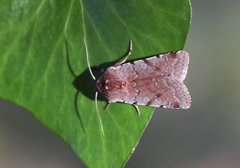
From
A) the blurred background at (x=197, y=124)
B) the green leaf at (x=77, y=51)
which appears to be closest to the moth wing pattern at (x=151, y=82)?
the green leaf at (x=77, y=51)

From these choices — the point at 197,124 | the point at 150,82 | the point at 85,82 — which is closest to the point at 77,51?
the point at 85,82

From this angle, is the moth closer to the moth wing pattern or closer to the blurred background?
the moth wing pattern

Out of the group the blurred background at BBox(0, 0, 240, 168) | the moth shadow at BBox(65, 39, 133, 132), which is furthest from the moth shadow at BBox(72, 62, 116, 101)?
the blurred background at BBox(0, 0, 240, 168)

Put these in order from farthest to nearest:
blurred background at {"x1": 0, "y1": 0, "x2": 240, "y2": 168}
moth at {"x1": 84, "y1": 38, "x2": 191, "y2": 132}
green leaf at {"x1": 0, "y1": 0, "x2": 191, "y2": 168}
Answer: blurred background at {"x1": 0, "y1": 0, "x2": 240, "y2": 168}, moth at {"x1": 84, "y1": 38, "x2": 191, "y2": 132}, green leaf at {"x1": 0, "y1": 0, "x2": 191, "y2": 168}

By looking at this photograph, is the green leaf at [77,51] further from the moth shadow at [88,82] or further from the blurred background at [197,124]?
the blurred background at [197,124]

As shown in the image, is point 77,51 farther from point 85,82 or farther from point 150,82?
point 150,82
